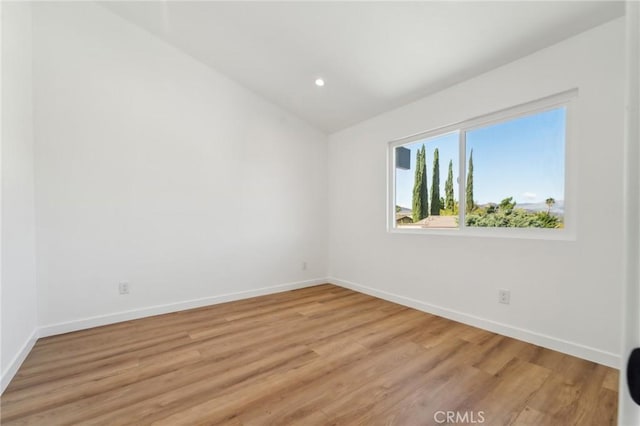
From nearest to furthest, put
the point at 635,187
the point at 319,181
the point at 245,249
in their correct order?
the point at 635,187 → the point at 245,249 → the point at 319,181

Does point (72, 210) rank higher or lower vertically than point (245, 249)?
higher

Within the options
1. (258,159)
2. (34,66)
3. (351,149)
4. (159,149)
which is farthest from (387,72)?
(34,66)

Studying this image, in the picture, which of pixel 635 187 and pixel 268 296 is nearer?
pixel 635 187

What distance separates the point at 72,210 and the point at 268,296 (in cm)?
216

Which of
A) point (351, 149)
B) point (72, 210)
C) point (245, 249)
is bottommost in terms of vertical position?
point (245, 249)

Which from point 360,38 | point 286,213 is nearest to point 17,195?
point 286,213

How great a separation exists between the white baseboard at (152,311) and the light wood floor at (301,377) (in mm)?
109

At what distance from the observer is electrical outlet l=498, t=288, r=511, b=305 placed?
233cm

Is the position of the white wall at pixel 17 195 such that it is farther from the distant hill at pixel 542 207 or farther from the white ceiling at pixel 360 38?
the distant hill at pixel 542 207

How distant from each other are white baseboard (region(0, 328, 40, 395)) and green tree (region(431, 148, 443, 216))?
354 cm

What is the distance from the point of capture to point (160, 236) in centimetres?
292

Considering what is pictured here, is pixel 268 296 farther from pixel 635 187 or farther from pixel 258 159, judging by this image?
pixel 635 187
